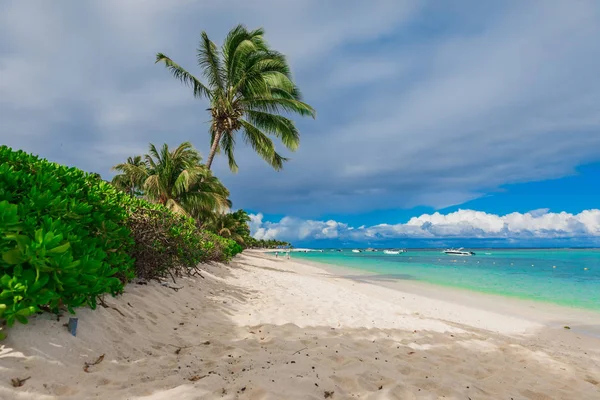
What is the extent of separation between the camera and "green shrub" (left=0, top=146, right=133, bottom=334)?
7.05 ft

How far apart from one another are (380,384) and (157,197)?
15.1 m

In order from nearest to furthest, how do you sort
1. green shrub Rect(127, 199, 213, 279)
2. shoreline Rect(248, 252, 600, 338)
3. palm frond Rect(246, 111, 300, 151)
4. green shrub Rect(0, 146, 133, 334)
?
green shrub Rect(0, 146, 133, 334), green shrub Rect(127, 199, 213, 279), shoreline Rect(248, 252, 600, 338), palm frond Rect(246, 111, 300, 151)

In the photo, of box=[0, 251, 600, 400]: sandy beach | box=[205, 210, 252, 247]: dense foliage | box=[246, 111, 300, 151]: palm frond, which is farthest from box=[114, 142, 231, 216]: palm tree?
box=[205, 210, 252, 247]: dense foliage

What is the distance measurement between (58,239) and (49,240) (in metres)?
0.05

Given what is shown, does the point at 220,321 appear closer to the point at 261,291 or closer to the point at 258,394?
the point at 258,394

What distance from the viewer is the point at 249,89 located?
15625 mm

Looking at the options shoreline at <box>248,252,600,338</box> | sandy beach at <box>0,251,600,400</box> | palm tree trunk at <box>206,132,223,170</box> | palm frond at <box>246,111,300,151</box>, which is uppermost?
palm frond at <box>246,111,300,151</box>

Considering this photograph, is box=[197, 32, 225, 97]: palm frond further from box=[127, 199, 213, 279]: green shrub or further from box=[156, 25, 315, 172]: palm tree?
box=[127, 199, 213, 279]: green shrub

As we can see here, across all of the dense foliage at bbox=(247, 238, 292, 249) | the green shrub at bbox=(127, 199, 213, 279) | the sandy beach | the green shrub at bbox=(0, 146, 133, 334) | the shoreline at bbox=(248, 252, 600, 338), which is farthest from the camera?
the dense foliage at bbox=(247, 238, 292, 249)

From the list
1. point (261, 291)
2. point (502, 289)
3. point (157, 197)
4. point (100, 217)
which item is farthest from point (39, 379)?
point (502, 289)

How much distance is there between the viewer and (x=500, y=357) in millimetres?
4133

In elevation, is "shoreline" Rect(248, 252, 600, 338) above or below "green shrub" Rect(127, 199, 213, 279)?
below

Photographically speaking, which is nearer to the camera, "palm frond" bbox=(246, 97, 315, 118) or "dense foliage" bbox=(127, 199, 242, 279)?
"dense foliage" bbox=(127, 199, 242, 279)

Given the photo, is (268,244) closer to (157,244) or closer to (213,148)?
(213,148)
